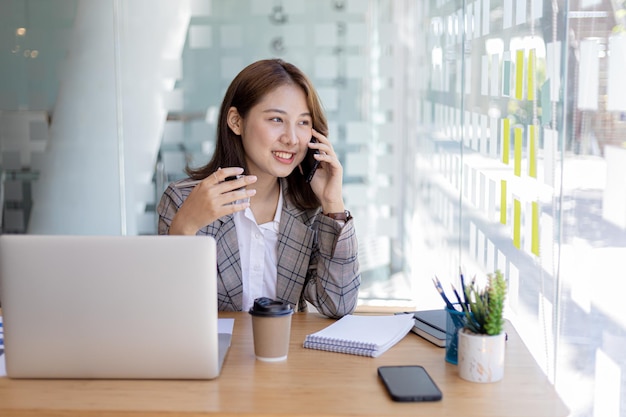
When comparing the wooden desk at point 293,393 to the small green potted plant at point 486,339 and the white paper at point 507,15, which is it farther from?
Answer: the white paper at point 507,15

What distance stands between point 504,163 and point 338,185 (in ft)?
2.29

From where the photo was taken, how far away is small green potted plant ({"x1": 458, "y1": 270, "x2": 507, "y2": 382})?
5.29ft

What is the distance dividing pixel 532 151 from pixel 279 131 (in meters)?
0.78

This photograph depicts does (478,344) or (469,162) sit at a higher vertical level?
(469,162)

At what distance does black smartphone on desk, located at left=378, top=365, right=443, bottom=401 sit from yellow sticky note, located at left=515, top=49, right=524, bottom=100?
45.3 inches

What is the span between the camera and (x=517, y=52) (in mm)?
2537

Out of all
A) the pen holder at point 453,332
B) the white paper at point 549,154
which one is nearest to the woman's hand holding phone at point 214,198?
the pen holder at point 453,332

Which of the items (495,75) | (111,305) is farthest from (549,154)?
(111,305)

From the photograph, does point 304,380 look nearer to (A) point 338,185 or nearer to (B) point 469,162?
(A) point 338,185

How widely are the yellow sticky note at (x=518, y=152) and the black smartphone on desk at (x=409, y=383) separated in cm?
105

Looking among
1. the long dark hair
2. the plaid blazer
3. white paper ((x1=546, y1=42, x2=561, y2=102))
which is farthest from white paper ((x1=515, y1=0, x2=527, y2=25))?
the plaid blazer

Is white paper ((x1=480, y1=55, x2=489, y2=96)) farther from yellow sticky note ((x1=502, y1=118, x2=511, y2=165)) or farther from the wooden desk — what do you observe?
the wooden desk

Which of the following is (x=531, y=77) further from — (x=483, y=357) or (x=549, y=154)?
(x=483, y=357)

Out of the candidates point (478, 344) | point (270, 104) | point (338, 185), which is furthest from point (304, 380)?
point (270, 104)
